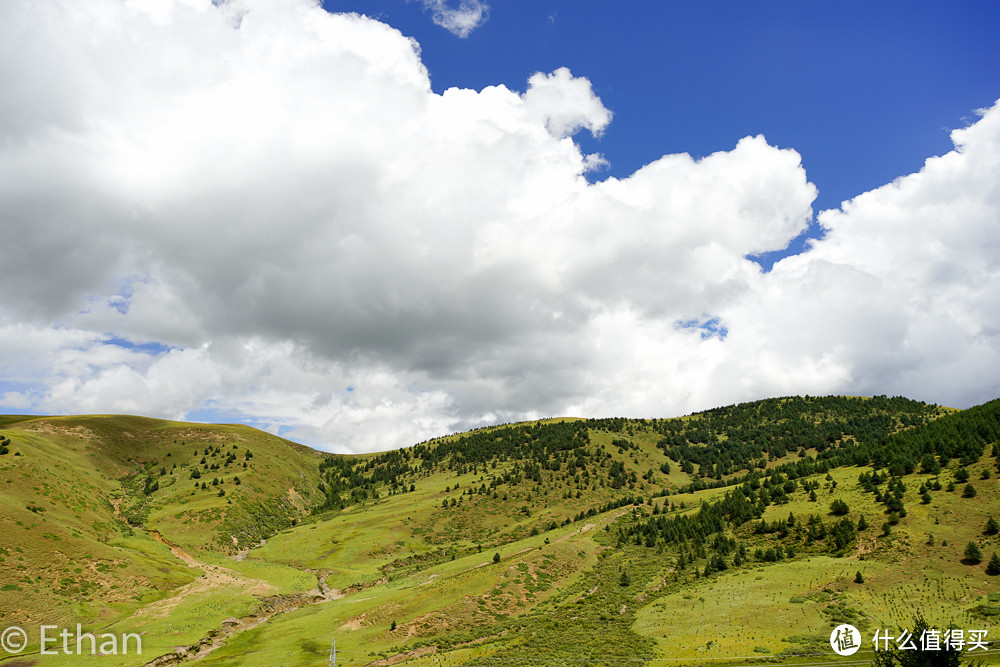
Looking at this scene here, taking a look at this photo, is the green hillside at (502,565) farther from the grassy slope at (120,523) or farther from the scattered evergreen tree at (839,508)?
the scattered evergreen tree at (839,508)

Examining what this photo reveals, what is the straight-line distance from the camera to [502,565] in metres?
75.9

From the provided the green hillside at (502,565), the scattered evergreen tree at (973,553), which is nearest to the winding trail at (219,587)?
the green hillside at (502,565)

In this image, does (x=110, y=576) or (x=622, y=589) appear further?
(x=622, y=589)

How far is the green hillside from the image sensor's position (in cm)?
4828

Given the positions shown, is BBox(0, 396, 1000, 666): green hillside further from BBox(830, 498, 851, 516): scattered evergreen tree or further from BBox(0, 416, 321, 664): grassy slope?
BBox(830, 498, 851, 516): scattered evergreen tree

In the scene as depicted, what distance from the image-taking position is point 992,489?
69.3 m

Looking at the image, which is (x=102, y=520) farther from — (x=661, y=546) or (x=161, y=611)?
(x=661, y=546)

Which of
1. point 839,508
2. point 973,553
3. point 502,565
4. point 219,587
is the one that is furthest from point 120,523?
point 973,553

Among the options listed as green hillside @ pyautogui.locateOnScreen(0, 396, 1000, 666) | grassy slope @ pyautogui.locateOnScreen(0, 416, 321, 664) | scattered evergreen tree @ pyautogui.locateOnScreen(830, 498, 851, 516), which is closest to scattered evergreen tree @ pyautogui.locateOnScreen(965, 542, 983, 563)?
green hillside @ pyautogui.locateOnScreen(0, 396, 1000, 666)

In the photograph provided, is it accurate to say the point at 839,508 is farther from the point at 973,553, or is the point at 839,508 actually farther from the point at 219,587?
the point at 219,587

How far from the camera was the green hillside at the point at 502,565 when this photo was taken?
48.3m

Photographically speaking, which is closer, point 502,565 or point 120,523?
point 502,565

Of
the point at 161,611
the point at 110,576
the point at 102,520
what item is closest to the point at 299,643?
the point at 161,611

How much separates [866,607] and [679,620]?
18.4 metres
